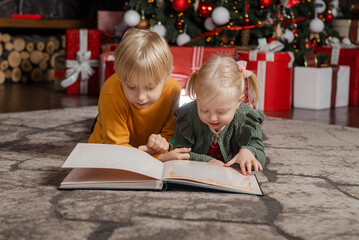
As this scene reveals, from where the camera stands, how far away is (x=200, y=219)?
98 cm

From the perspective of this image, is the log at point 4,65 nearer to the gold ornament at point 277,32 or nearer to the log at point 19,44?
the log at point 19,44

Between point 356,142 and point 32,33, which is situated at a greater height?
point 32,33

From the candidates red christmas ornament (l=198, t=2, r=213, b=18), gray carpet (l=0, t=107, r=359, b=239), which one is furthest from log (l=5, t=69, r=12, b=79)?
gray carpet (l=0, t=107, r=359, b=239)

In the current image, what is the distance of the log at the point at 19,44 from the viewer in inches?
152

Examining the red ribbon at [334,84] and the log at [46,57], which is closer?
the red ribbon at [334,84]

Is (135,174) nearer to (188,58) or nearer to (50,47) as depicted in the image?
(188,58)

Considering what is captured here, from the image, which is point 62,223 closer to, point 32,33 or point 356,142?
point 356,142

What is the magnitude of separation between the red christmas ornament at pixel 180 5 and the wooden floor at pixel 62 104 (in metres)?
0.77

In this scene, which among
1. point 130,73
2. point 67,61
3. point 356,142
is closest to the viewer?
point 130,73

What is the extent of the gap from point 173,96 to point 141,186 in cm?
43

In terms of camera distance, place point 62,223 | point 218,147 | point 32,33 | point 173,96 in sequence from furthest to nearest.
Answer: point 32,33
point 173,96
point 218,147
point 62,223

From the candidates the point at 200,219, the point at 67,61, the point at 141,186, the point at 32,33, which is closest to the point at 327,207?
the point at 200,219

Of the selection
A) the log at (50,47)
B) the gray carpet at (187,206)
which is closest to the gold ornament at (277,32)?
the gray carpet at (187,206)

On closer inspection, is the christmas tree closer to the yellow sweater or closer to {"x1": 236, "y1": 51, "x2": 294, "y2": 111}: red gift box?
{"x1": 236, "y1": 51, "x2": 294, "y2": 111}: red gift box
